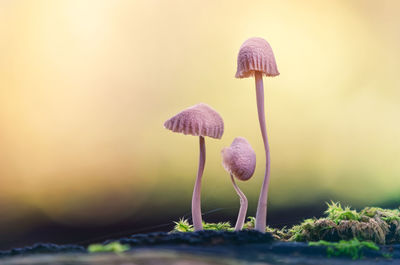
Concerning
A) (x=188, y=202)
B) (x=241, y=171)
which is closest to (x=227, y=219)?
(x=188, y=202)

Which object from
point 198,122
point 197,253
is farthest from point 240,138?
point 197,253

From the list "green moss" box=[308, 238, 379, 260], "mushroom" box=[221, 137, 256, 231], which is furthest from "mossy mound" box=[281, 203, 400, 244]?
"mushroom" box=[221, 137, 256, 231]

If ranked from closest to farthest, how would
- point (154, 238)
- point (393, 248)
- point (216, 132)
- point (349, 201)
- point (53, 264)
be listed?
point (53, 264) → point (154, 238) → point (393, 248) → point (216, 132) → point (349, 201)

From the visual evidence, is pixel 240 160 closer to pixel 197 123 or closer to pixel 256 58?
pixel 197 123

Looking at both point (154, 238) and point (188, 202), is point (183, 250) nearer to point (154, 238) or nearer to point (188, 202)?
point (154, 238)

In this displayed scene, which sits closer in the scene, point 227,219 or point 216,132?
point 216,132

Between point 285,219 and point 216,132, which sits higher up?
point 216,132

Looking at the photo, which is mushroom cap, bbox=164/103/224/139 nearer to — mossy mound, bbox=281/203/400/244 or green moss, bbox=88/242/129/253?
green moss, bbox=88/242/129/253
